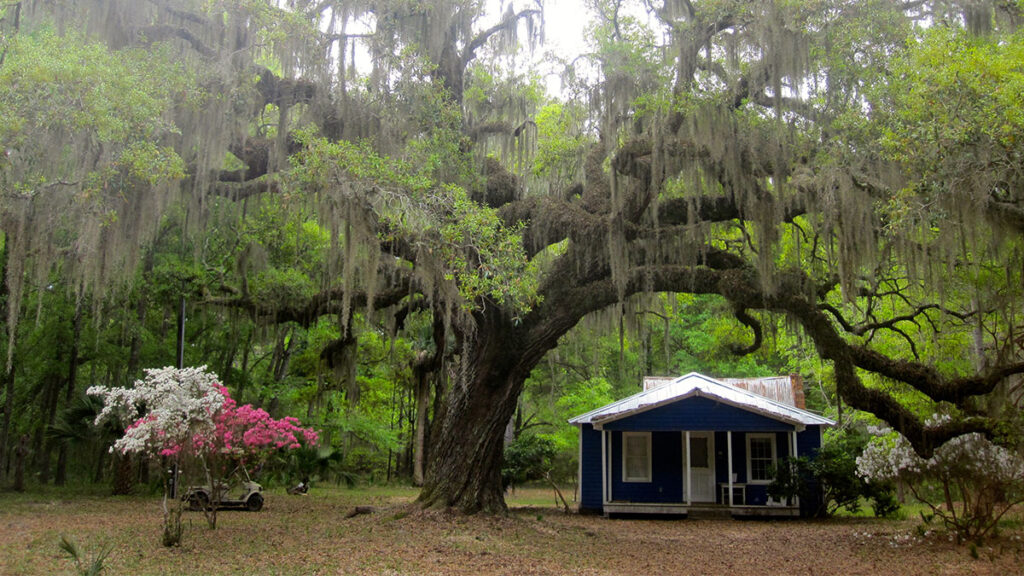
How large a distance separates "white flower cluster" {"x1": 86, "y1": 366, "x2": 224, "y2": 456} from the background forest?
2097 mm

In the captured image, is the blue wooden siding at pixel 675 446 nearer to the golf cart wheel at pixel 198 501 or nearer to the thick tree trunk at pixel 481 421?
the thick tree trunk at pixel 481 421

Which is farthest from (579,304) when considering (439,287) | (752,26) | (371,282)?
(752,26)

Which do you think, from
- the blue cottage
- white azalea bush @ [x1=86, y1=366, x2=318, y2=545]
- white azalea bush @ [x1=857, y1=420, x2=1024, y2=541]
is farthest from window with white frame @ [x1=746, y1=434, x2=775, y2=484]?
white azalea bush @ [x1=86, y1=366, x2=318, y2=545]

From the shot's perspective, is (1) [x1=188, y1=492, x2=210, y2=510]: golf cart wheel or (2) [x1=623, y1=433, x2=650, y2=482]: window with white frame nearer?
(1) [x1=188, y1=492, x2=210, y2=510]: golf cart wheel

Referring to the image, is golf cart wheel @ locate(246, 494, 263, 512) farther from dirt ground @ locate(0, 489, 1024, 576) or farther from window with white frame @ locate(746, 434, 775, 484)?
window with white frame @ locate(746, 434, 775, 484)

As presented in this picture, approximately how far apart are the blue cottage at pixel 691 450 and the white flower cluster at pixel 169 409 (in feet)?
29.8

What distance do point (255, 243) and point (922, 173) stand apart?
11.7 m

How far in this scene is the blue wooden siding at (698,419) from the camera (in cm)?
1580

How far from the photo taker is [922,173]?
8.27 m

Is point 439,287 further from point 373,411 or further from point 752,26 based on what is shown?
point 373,411

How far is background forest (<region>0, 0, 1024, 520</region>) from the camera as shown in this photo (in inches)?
350

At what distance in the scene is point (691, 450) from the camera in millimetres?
17172

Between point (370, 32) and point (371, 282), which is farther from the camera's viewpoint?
point (370, 32)

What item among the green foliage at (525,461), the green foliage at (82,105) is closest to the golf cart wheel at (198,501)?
the green foliage at (82,105)
